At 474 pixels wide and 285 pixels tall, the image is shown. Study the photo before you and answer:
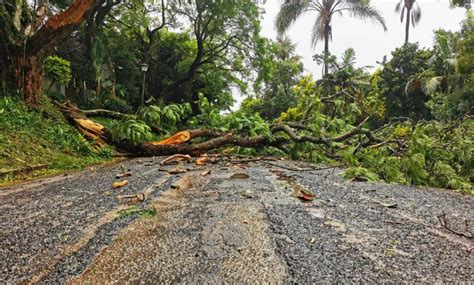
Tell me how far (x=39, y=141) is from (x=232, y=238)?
3894 millimetres

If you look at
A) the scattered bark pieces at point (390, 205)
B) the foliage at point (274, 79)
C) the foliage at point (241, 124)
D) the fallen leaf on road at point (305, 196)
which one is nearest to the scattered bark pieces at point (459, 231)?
the scattered bark pieces at point (390, 205)

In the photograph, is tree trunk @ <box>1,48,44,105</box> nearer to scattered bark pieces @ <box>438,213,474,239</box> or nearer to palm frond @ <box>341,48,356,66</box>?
scattered bark pieces @ <box>438,213,474,239</box>

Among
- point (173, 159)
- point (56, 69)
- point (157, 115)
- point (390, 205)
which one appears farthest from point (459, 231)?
point (56, 69)

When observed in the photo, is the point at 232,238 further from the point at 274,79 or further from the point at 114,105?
the point at 274,79

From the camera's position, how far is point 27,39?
4574 mm

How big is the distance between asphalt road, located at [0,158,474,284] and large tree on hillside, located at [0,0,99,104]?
3232mm

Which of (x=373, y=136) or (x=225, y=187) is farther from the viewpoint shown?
(x=373, y=136)

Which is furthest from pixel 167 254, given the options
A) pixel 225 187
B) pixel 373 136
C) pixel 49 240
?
pixel 373 136

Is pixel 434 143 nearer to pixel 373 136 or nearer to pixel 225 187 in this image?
pixel 373 136

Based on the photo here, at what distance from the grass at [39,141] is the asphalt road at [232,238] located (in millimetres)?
1371

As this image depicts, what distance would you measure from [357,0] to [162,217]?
662 inches

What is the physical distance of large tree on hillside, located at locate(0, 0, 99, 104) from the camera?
4473 millimetres

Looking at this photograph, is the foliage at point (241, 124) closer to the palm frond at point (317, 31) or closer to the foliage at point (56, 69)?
the foliage at point (56, 69)

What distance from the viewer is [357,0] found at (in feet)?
49.8
